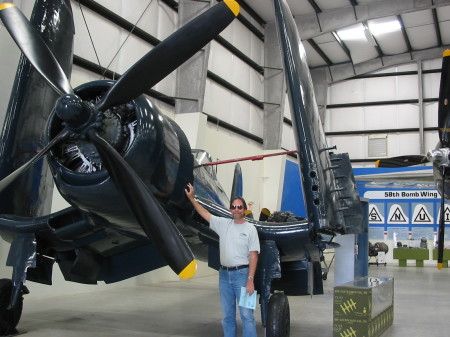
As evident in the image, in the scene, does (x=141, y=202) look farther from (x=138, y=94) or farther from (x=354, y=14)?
(x=354, y=14)

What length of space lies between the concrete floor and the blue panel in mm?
8702

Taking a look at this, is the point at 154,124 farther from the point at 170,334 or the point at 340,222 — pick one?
the point at 170,334

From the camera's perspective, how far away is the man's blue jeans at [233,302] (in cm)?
450

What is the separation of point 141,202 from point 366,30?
1866 cm

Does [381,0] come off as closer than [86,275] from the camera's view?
No

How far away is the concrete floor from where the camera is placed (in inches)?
237

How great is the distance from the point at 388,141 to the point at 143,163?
20947mm

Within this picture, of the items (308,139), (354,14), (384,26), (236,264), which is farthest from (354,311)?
(384,26)

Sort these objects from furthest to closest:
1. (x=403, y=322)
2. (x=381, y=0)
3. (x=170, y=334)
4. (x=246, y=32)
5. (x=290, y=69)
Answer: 1. (x=246, y=32)
2. (x=381, y=0)
3. (x=403, y=322)
4. (x=170, y=334)
5. (x=290, y=69)

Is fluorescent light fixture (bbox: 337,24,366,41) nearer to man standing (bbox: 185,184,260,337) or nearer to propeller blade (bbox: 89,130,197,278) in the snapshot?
man standing (bbox: 185,184,260,337)

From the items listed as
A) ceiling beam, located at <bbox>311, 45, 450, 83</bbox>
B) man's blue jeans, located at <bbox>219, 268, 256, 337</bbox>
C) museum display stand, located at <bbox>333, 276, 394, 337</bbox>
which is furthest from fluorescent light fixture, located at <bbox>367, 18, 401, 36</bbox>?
man's blue jeans, located at <bbox>219, 268, 256, 337</bbox>

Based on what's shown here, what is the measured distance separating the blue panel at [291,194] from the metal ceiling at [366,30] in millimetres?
5413

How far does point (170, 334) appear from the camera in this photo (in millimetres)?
5793

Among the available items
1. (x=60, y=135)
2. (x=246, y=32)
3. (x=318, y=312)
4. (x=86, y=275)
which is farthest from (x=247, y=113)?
(x=60, y=135)
